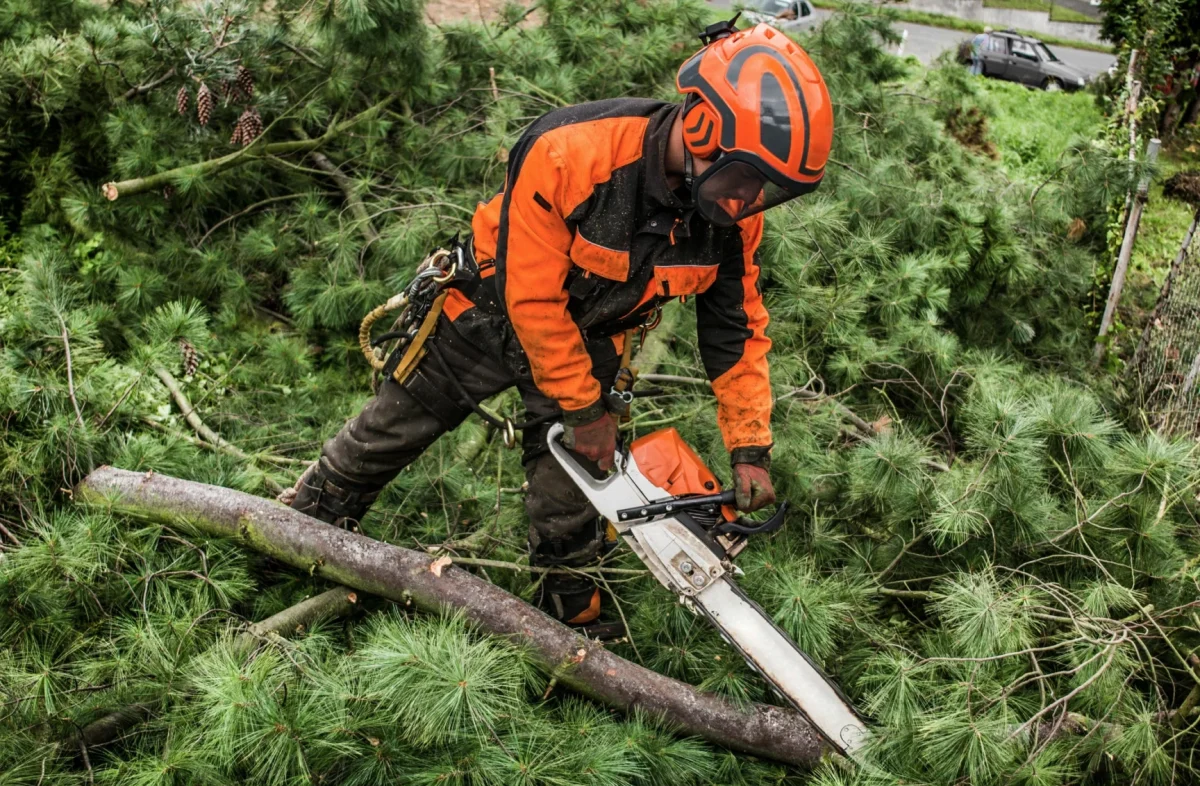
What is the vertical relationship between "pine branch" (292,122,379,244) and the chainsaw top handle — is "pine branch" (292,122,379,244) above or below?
above

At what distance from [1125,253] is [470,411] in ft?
11.6

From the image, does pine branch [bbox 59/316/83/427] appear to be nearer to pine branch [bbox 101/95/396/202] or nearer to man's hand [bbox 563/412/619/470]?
pine branch [bbox 101/95/396/202]

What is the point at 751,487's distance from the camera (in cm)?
225

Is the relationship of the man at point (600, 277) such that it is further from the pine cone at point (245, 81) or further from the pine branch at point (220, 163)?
the pine cone at point (245, 81)

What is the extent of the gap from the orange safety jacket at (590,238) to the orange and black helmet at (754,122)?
15 centimetres

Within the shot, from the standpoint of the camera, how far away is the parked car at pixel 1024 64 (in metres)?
13.6

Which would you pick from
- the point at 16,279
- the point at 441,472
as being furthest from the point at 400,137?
the point at 441,472

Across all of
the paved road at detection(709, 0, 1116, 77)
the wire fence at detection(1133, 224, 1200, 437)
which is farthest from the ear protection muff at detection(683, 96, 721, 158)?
the paved road at detection(709, 0, 1116, 77)

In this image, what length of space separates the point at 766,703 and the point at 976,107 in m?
5.64

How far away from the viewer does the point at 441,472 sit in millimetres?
2959

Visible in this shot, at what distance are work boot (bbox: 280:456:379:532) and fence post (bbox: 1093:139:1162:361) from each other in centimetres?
369

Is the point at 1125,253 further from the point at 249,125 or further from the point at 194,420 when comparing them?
the point at 194,420

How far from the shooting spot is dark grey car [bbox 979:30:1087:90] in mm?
13578

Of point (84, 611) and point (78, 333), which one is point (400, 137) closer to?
point (78, 333)
